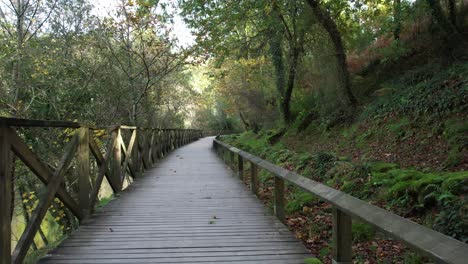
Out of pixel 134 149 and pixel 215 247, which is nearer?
pixel 215 247

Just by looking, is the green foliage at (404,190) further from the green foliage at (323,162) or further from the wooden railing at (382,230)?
the wooden railing at (382,230)

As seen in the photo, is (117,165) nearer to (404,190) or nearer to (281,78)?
(404,190)

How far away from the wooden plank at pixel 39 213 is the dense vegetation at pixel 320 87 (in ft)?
9.98

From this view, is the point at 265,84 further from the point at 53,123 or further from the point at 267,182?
the point at 53,123

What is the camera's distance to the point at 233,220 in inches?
198

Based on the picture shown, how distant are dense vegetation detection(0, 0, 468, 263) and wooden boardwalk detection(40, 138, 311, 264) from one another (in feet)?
2.69

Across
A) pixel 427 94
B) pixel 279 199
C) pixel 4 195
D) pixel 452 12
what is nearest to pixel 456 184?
pixel 279 199

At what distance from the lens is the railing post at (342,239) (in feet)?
9.47

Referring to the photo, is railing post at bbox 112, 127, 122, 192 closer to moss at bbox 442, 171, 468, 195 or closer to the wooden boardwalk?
the wooden boardwalk

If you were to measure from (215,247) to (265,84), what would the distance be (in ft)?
54.4

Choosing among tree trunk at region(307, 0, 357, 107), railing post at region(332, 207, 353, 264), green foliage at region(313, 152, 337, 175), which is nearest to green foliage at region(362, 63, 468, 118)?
tree trunk at region(307, 0, 357, 107)

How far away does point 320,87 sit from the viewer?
13.8 metres

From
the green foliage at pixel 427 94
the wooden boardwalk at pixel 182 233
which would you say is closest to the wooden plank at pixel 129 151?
the wooden boardwalk at pixel 182 233

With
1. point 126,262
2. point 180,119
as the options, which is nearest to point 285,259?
point 126,262
